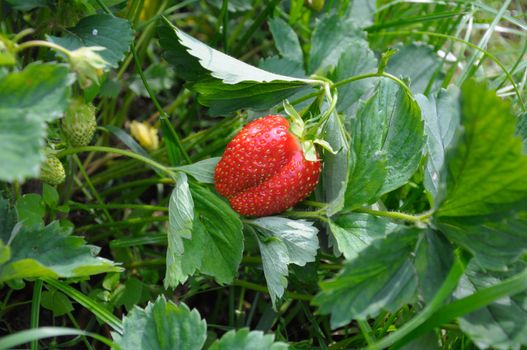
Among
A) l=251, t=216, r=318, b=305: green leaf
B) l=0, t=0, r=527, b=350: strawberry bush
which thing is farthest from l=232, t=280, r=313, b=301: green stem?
l=251, t=216, r=318, b=305: green leaf

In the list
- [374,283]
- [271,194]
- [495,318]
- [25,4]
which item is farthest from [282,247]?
[25,4]

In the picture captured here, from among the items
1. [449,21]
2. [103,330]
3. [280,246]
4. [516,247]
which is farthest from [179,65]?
[449,21]

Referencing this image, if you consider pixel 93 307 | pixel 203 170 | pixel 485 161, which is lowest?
pixel 93 307

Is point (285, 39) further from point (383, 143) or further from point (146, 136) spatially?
point (383, 143)

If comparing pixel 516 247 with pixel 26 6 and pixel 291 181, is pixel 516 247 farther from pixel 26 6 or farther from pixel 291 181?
pixel 26 6

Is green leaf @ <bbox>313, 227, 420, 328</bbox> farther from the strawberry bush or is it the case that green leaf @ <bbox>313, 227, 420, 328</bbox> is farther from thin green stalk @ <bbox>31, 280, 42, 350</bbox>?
thin green stalk @ <bbox>31, 280, 42, 350</bbox>

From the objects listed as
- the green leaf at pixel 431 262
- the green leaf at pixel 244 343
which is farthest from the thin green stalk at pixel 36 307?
the green leaf at pixel 431 262

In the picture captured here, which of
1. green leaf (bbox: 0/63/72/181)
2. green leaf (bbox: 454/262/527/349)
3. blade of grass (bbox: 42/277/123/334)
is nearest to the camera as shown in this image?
green leaf (bbox: 0/63/72/181)
